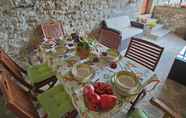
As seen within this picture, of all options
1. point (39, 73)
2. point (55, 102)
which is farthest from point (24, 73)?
point (55, 102)

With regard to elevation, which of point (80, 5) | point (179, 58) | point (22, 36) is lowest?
point (179, 58)

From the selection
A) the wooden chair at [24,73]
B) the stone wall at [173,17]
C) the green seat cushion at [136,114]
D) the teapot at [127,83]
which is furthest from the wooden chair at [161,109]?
the stone wall at [173,17]

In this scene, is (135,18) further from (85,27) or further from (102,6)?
(85,27)

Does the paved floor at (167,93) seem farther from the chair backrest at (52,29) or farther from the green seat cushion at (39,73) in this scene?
the chair backrest at (52,29)

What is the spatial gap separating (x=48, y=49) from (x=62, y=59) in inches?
10.8

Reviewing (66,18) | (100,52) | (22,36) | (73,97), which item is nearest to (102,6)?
(66,18)

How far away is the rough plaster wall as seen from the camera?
2.48 metres

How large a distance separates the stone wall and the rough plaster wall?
2.67 meters

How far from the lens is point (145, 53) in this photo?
7.13 feet

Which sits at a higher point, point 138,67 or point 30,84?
point 138,67

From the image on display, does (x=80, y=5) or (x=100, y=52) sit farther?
(x=80, y=5)

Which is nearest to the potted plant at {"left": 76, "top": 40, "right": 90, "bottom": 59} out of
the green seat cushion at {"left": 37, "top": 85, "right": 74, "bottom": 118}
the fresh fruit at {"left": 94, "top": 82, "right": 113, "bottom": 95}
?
the green seat cushion at {"left": 37, "top": 85, "right": 74, "bottom": 118}

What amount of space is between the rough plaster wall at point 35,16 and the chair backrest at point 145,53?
1490mm

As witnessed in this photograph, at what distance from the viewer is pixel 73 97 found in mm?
1314
